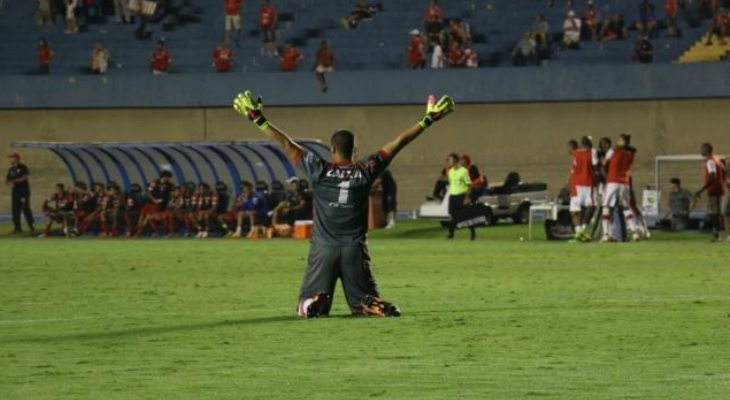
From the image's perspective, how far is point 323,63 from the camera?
51594 mm

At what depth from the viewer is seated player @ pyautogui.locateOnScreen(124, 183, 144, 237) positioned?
144 feet

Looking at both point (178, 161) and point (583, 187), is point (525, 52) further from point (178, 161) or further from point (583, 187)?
point (583, 187)

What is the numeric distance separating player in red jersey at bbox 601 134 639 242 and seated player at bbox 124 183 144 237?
1358 cm

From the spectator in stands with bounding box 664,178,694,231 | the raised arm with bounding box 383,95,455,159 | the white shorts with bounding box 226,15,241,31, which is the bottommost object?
the spectator in stands with bounding box 664,178,694,231

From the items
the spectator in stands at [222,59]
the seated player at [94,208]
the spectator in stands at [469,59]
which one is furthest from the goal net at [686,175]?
the seated player at [94,208]

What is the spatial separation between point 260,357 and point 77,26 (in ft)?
148

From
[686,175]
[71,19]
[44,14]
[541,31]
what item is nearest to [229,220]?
[541,31]

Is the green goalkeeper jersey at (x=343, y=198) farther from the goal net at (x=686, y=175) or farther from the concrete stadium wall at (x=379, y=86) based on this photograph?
the concrete stadium wall at (x=379, y=86)

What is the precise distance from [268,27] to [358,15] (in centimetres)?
283

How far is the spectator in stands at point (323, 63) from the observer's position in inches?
2028

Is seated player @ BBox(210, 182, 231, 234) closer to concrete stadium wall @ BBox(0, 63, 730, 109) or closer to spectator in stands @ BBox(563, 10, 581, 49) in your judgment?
concrete stadium wall @ BBox(0, 63, 730, 109)

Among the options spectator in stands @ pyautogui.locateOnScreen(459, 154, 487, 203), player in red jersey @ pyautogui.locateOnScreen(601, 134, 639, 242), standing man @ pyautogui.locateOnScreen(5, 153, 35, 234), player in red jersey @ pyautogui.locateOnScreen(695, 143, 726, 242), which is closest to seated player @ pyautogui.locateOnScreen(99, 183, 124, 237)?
standing man @ pyautogui.locateOnScreen(5, 153, 35, 234)

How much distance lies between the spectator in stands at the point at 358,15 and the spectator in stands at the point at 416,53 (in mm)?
2669

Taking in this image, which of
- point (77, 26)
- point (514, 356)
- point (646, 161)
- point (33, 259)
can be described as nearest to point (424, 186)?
point (646, 161)
